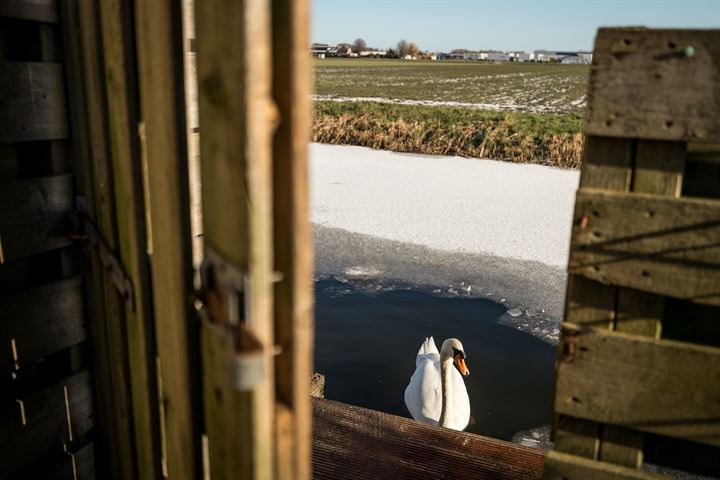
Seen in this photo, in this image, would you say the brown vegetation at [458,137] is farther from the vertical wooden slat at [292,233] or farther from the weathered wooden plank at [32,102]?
the vertical wooden slat at [292,233]

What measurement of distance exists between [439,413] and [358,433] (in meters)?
2.62

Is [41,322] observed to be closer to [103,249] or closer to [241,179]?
[103,249]

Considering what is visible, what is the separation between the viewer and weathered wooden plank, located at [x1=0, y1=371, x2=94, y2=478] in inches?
68.8

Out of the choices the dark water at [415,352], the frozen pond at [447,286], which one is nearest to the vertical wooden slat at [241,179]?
the frozen pond at [447,286]

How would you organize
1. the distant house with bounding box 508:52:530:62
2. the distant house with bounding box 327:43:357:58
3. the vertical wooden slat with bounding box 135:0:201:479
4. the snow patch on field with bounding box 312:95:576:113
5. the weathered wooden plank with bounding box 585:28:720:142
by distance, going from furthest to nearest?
the distant house with bounding box 508:52:530:62 → the distant house with bounding box 327:43:357:58 → the snow patch on field with bounding box 312:95:576:113 → the weathered wooden plank with bounding box 585:28:720:142 → the vertical wooden slat with bounding box 135:0:201:479

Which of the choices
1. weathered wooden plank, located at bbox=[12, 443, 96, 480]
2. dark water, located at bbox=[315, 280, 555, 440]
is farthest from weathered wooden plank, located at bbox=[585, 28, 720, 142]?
dark water, located at bbox=[315, 280, 555, 440]

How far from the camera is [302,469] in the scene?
3.62ft

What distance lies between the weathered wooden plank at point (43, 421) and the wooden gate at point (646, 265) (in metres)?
1.44

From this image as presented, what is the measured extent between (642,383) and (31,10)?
187cm

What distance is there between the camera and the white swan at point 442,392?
17.1 feet

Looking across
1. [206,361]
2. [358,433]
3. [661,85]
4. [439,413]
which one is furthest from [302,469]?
[439,413]

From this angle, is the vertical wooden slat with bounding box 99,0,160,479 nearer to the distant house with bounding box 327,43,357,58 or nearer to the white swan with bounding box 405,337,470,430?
the white swan with bounding box 405,337,470,430

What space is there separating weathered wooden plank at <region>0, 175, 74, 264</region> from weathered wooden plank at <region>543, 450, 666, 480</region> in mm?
1557

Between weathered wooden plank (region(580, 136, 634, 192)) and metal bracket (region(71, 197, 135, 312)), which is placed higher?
weathered wooden plank (region(580, 136, 634, 192))
